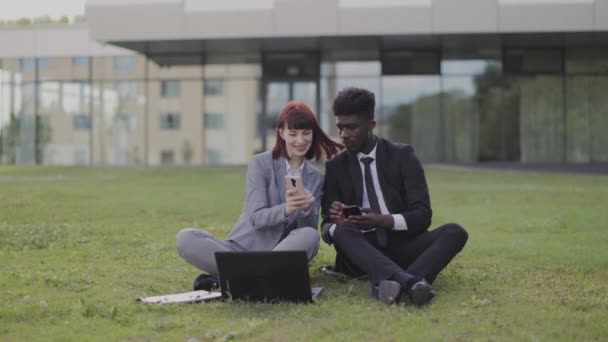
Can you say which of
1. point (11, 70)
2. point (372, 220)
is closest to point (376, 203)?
point (372, 220)

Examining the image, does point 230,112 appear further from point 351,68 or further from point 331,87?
point 351,68

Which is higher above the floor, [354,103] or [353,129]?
[354,103]

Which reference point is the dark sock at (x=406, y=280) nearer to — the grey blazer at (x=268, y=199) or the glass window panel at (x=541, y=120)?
the grey blazer at (x=268, y=199)

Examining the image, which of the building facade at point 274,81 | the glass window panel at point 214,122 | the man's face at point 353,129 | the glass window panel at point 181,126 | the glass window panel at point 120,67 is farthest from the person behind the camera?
the glass window panel at point 120,67

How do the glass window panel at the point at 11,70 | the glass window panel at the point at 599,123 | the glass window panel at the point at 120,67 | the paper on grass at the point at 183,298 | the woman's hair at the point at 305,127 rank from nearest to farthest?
the paper on grass at the point at 183,298 → the woman's hair at the point at 305,127 → the glass window panel at the point at 599,123 → the glass window panel at the point at 120,67 → the glass window panel at the point at 11,70

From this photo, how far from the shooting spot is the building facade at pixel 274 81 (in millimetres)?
27125

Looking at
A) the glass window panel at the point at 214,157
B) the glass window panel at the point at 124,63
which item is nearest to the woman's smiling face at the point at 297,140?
the glass window panel at the point at 214,157

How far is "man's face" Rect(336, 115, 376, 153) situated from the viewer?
6301 mm

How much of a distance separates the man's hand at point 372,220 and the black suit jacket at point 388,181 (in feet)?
1.01

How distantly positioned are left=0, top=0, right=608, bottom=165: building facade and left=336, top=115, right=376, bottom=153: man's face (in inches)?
817

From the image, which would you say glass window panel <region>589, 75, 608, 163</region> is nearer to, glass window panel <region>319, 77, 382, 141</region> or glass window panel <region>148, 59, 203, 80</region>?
glass window panel <region>319, 77, 382, 141</region>

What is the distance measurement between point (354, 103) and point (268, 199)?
1.02 metres

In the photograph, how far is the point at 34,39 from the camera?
33281 millimetres

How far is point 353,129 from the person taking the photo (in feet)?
20.7
